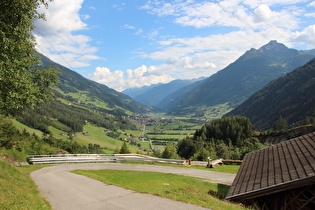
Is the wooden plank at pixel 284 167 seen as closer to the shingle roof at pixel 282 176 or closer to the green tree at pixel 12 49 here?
the shingle roof at pixel 282 176

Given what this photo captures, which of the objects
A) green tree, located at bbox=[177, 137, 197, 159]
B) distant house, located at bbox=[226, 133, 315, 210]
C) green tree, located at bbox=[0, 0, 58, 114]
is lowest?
green tree, located at bbox=[177, 137, 197, 159]

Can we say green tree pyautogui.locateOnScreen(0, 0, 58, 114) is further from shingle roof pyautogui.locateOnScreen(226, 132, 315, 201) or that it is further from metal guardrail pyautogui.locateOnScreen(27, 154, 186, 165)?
metal guardrail pyautogui.locateOnScreen(27, 154, 186, 165)

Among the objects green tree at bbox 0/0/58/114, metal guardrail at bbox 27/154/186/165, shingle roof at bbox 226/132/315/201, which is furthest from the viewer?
metal guardrail at bbox 27/154/186/165

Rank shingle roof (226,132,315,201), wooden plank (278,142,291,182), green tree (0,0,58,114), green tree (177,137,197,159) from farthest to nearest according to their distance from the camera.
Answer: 1. green tree (177,137,197,159)
2. green tree (0,0,58,114)
3. wooden plank (278,142,291,182)
4. shingle roof (226,132,315,201)

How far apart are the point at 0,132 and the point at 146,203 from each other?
4461cm

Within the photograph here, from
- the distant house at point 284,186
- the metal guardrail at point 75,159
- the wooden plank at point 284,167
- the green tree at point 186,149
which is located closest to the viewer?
the distant house at point 284,186

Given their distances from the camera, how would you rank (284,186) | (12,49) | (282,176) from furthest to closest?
(12,49)
(282,176)
(284,186)

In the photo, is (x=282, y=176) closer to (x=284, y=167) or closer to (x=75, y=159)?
(x=284, y=167)

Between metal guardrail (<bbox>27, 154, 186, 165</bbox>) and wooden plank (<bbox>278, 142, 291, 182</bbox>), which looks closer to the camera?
wooden plank (<bbox>278, 142, 291, 182</bbox>)

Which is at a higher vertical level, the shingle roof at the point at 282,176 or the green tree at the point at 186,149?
the shingle roof at the point at 282,176

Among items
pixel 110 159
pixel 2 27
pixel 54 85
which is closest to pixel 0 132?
pixel 110 159

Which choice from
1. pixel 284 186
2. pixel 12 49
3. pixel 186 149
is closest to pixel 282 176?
pixel 284 186

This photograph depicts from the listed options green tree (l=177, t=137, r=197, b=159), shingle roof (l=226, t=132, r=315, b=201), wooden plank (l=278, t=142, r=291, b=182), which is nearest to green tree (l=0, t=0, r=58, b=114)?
shingle roof (l=226, t=132, r=315, b=201)

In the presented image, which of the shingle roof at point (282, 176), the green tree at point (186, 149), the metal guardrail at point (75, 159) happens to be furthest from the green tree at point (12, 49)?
the green tree at point (186, 149)
